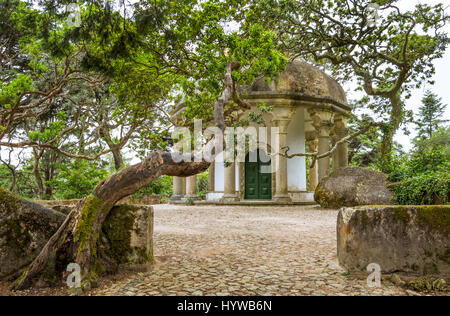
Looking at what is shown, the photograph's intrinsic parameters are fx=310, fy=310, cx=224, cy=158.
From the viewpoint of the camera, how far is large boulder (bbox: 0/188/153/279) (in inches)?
122

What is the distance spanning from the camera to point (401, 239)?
3.27m

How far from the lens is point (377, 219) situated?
10.9 ft

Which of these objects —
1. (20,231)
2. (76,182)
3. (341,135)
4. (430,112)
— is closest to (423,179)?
(341,135)

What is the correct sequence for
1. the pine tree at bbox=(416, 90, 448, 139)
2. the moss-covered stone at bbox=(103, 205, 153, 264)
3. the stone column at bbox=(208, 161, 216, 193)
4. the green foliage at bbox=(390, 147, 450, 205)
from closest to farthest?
the moss-covered stone at bbox=(103, 205, 153, 264) → the green foliage at bbox=(390, 147, 450, 205) → the stone column at bbox=(208, 161, 216, 193) → the pine tree at bbox=(416, 90, 448, 139)

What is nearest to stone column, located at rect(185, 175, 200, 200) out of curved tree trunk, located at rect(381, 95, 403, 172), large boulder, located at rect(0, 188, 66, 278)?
curved tree trunk, located at rect(381, 95, 403, 172)

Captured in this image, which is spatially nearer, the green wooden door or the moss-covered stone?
the moss-covered stone

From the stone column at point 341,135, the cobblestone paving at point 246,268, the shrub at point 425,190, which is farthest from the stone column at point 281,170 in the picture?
the cobblestone paving at point 246,268

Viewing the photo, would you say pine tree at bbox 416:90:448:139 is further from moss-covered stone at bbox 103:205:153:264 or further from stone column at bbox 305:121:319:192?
moss-covered stone at bbox 103:205:153:264

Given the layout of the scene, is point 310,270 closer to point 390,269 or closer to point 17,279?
point 390,269

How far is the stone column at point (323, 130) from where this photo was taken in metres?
15.9

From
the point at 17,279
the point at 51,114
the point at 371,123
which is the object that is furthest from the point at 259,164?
the point at 17,279

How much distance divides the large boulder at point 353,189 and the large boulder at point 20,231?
10116 millimetres

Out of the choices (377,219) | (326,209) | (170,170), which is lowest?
(326,209)

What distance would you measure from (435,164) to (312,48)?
6154mm
